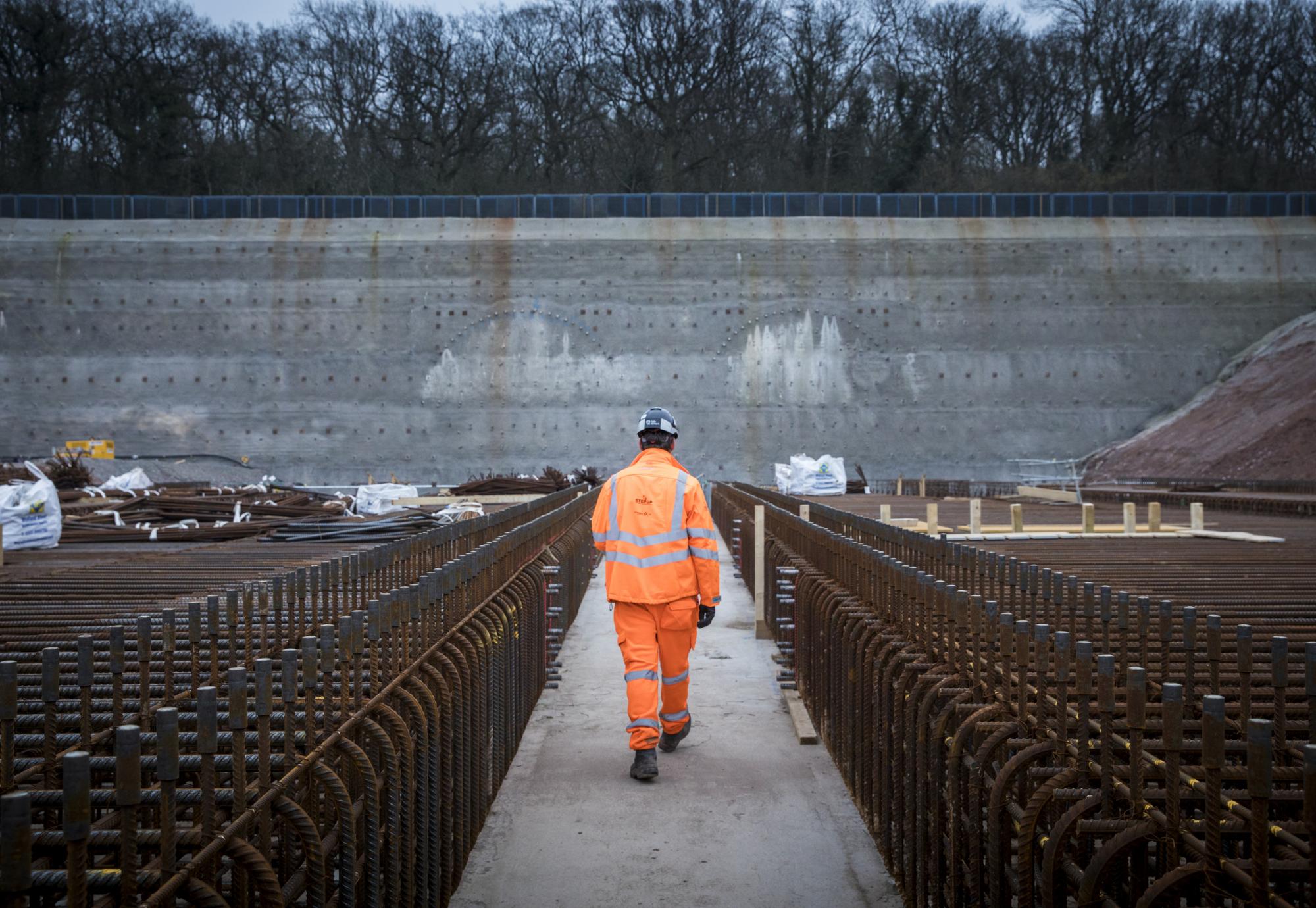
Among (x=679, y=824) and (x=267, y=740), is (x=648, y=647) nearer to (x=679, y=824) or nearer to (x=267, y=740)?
(x=679, y=824)

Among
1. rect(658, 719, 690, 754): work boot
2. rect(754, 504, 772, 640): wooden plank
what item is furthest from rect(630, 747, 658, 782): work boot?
rect(754, 504, 772, 640): wooden plank

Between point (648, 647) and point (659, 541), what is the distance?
0.52 metres

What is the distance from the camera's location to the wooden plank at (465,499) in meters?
16.6

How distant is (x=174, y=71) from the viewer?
51.2 meters

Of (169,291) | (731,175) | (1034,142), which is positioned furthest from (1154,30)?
(169,291)

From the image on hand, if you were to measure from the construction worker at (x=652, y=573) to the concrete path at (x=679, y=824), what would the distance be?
42 cm

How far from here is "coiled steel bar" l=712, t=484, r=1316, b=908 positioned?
2.28m

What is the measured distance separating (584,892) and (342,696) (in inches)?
58.5

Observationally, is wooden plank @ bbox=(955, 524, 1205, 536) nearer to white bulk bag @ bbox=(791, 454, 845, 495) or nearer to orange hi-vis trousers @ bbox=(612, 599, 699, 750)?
orange hi-vis trousers @ bbox=(612, 599, 699, 750)

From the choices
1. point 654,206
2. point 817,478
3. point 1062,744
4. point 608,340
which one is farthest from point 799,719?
point 654,206

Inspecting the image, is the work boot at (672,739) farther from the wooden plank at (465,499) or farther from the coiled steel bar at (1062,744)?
the wooden plank at (465,499)

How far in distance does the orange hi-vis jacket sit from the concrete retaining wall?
3221 centimetres

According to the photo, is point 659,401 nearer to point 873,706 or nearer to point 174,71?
point 174,71

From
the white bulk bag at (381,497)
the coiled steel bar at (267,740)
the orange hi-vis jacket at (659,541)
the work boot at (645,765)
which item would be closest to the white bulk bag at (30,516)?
the coiled steel bar at (267,740)
